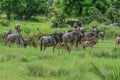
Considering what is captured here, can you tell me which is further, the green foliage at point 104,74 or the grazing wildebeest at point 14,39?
the grazing wildebeest at point 14,39

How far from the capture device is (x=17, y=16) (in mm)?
64438

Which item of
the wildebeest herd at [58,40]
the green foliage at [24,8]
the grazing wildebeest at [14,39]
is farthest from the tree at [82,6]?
the grazing wildebeest at [14,39]

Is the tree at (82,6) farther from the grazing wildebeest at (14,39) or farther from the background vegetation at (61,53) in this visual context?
the grazing wildebeest at (14,39)

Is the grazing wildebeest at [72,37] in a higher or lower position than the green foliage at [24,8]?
higher

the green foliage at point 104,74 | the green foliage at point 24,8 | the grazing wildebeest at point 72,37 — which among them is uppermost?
the green foliage at point 104,74

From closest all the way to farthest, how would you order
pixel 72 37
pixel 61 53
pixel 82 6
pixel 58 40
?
pixel 61 53 → pixel 58 40 → pixel 72 37 → pixel 82 6

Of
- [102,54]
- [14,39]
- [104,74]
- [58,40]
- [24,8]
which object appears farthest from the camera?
[24,8]

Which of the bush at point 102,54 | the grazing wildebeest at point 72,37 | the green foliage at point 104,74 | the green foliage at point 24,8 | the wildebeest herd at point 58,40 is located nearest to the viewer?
the green foliage at point 104,74

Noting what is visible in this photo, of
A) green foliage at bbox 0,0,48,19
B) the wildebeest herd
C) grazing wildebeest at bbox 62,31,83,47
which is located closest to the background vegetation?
green foliage at bbox 0,0,48,19

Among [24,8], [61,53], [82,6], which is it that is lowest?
[24,8]

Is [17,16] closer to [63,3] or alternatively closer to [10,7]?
[10,7]

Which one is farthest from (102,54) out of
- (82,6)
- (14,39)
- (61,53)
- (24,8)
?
(24,8)

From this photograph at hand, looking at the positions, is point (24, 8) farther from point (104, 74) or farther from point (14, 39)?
point (104, 74)

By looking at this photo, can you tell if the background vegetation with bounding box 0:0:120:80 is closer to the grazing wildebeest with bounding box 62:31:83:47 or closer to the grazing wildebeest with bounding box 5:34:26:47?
the grazing wildebeest with bounding box 5:34:26:47
